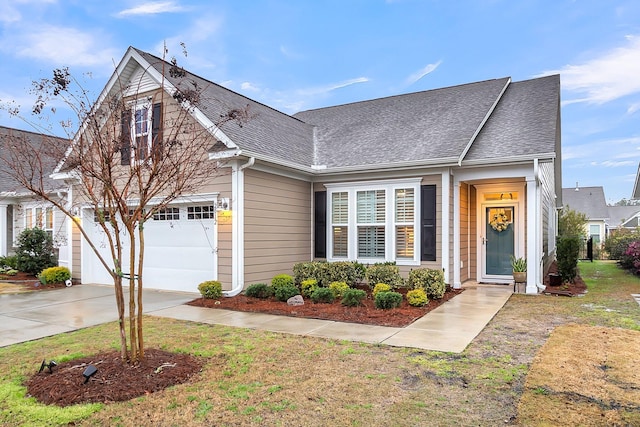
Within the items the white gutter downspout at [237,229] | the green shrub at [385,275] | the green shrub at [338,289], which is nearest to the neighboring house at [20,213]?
the white gutter downspout at [237,229]

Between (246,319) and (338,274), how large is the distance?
2925 mm

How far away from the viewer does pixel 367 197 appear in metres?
10.6

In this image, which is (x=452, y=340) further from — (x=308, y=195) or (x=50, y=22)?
(x=50, y=22)

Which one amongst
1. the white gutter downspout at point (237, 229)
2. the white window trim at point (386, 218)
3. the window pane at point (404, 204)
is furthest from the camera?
the window pane at point (404, 204)

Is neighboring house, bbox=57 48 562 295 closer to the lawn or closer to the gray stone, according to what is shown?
the gray stone

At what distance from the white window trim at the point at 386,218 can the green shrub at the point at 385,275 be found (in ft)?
3.09

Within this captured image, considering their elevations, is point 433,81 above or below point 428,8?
above

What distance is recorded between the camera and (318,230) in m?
11.3

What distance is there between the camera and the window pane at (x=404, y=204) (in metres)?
10.1

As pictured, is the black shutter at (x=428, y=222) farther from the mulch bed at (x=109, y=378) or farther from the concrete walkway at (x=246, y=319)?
the mulch bed at (x=109, y=378)

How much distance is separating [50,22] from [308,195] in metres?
10.1

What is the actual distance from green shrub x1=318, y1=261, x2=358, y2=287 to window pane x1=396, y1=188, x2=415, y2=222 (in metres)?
1.83

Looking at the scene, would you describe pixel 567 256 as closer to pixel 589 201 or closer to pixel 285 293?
pixel 285 293

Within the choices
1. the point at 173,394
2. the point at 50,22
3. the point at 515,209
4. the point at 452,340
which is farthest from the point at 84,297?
the point at 515,209
